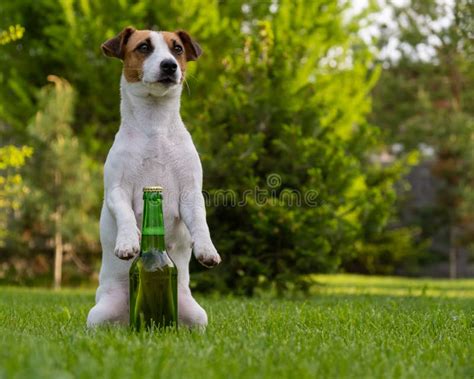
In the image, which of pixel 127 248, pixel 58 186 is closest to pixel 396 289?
pixel 58 186

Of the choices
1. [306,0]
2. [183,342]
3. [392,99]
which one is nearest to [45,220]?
[306,0]

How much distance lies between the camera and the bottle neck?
3.51 metres

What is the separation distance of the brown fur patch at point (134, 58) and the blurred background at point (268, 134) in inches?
169

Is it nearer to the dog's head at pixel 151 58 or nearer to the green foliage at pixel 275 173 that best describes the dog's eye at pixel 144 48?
the dog's head at pixel 151 58

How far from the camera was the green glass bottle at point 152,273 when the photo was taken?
3480mm

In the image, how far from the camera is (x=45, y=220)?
11633 millimetres

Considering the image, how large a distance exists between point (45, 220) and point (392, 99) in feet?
47.9

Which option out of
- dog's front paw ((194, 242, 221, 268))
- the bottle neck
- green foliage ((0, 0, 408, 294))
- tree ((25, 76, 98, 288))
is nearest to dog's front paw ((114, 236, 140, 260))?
the bottle neck

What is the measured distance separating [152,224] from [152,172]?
0.39 metres

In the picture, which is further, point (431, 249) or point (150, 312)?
point (431, 249)

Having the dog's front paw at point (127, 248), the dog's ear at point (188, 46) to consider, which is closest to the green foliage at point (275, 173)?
the dog's ear at point (188, 46)

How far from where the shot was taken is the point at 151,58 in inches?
152

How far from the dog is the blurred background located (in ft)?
14.2

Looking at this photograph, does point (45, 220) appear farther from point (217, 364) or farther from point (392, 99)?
point (392, 99)
